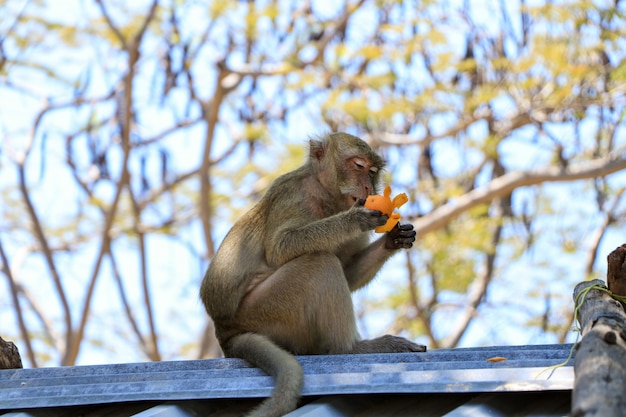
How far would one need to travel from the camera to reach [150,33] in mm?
17406

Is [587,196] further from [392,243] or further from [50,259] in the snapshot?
[392,243]

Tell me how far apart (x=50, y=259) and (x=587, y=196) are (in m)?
9.69

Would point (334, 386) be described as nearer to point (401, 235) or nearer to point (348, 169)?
point (401, 235)

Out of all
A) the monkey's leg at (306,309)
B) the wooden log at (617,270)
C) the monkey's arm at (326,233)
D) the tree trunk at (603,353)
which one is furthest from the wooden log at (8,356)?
the wooden log at (617,270)

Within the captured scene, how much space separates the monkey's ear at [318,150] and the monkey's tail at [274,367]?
166 cm

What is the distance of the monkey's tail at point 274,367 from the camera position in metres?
4.24

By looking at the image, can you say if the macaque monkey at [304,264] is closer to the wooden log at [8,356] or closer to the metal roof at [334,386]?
the metal roof at [334,386]

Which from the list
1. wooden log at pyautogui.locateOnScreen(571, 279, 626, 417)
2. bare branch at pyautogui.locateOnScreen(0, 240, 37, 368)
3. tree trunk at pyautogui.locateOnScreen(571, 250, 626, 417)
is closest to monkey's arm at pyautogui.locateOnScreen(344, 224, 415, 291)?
tree trunk at pyautogui.locateOnScreen(571, 250, 626, 417)

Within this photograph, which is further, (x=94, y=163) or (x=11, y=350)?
(x=94, y=163)

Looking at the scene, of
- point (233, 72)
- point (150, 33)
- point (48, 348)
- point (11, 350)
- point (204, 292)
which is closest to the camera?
point (11, 350)

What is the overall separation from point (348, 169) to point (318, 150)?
1.14 ft

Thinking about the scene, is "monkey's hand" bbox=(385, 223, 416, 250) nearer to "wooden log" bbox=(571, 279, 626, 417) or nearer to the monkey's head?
the monkey's head

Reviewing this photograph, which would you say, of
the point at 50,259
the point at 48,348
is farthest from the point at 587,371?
the point at 48,348

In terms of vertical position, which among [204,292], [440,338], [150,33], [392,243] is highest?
[150,33]
